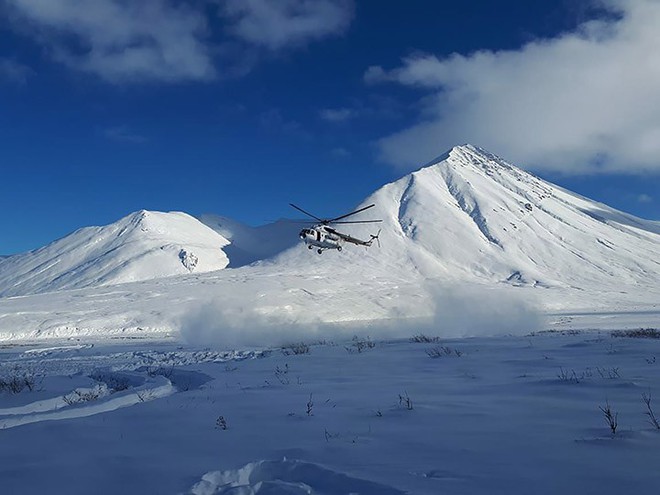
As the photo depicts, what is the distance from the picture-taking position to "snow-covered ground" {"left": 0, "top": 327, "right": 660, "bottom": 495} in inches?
145

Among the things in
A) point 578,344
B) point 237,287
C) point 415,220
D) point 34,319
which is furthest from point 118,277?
point 578,344

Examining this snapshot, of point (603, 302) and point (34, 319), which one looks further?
point (603, 302)

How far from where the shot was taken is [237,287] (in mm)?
80688

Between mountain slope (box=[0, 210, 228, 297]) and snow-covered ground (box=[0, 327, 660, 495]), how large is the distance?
114796 mm

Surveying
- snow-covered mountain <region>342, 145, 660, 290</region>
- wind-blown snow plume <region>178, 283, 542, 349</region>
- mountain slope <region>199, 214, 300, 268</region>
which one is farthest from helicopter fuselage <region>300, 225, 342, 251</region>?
mountain slope <region>199, 214, 300, 268</region>

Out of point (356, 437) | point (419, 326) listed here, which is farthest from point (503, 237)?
point (356, 437)

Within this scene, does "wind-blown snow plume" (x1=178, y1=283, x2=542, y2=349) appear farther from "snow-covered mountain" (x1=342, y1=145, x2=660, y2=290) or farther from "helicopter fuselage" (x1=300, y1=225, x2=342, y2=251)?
"snow-covered mountain" (x1=342, y1=145, x2=660, y2=290)

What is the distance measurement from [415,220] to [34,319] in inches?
4011

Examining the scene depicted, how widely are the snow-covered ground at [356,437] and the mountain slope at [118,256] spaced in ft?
377

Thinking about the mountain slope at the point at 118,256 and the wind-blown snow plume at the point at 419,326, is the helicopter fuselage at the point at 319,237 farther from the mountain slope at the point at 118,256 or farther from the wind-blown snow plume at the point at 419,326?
the mountain slope at the point at 118,256

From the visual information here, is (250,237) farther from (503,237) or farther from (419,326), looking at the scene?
(419,326)

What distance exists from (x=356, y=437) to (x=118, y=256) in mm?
135229

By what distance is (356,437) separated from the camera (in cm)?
495

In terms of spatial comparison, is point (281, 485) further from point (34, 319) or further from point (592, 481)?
point (34, 319)
